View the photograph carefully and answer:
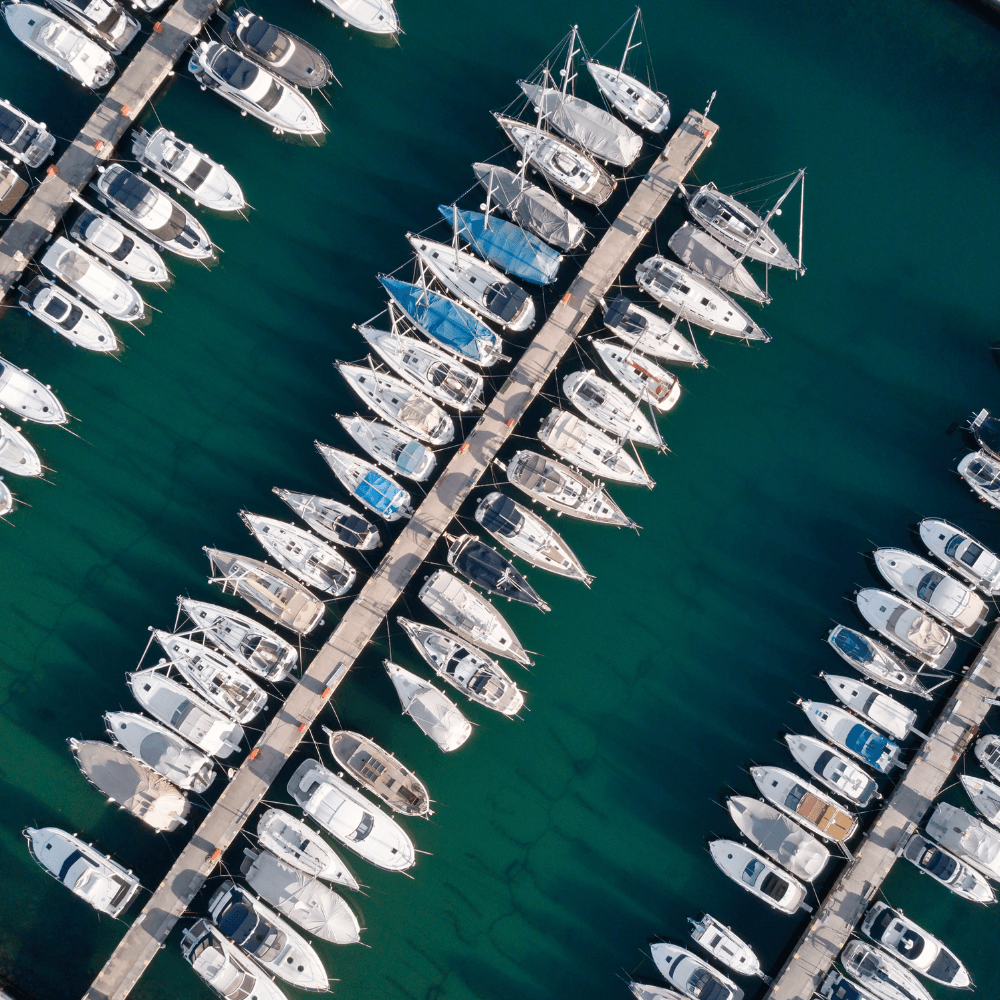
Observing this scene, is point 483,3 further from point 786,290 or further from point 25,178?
point 25,178

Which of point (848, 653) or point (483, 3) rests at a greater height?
point (483, 3)

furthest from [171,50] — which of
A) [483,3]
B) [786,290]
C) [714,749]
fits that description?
[714,749]

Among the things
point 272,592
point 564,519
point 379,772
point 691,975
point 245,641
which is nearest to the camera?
point 379,772

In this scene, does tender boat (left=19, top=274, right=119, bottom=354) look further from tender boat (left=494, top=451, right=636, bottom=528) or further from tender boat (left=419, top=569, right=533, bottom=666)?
tender boat (left=494, top=451, right=636, bottom=528)

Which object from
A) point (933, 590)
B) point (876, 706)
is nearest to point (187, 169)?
point (933, 590)

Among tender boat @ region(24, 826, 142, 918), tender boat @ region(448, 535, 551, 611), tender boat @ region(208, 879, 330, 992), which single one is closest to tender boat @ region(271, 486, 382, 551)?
tender boat @ region(448, 535, 551, 611)

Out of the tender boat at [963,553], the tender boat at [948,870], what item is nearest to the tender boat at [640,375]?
the tender boat at [963,553]

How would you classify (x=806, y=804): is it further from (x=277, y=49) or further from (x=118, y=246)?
(x=277, y=49)
